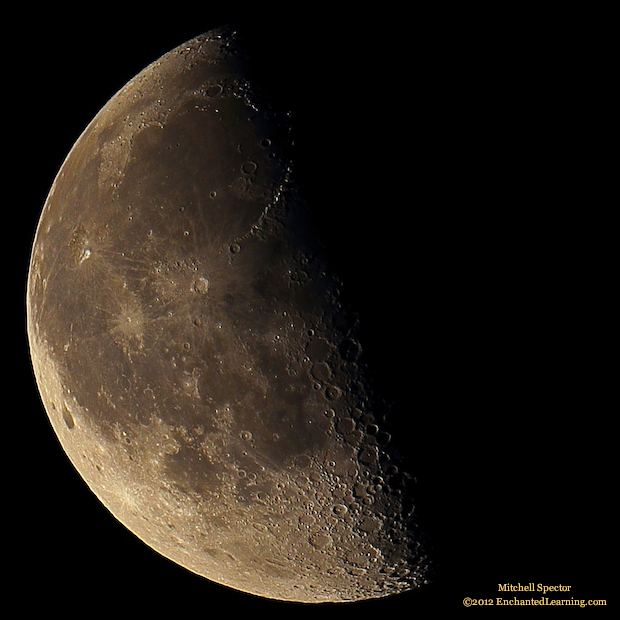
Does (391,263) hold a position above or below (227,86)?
below

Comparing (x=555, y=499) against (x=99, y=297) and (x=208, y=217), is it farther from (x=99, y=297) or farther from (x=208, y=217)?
(x=99, y=297)

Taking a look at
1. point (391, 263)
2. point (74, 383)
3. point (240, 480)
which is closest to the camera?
point (391, 263)

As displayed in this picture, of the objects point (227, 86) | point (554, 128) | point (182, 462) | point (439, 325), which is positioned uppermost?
point (227, 86)

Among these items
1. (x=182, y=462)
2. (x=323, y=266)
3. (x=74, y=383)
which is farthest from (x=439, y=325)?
(x=74, y=383)

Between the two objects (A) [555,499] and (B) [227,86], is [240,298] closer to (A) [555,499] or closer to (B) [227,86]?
(B) [227,86]

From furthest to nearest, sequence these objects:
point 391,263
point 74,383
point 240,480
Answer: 1. point 74,383
2. point 240,480
3. point 391,263

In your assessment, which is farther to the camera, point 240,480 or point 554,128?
point 240,480
